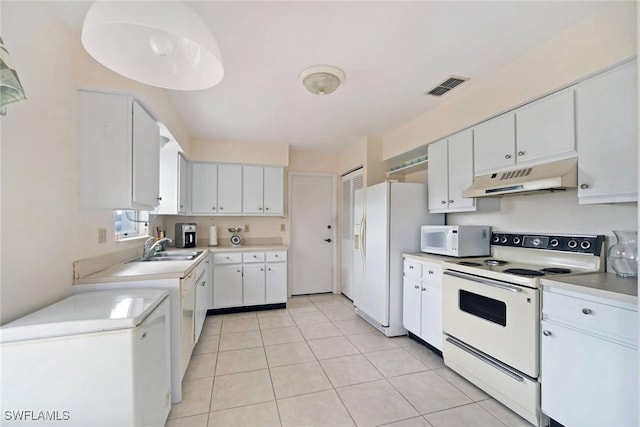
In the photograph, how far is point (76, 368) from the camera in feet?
3.87

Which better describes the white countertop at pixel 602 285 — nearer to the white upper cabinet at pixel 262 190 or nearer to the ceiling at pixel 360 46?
the ceiling at pixel 360 46

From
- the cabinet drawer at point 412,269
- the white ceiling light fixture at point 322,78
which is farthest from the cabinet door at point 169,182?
the cabinet drawer at point 412,269

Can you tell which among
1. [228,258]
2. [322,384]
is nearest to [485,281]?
[322,384]

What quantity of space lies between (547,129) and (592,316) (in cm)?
119

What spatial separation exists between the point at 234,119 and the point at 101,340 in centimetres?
257

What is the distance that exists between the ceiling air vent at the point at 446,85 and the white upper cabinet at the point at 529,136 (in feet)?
1.34

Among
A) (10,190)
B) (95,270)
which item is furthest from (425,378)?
(10,190)

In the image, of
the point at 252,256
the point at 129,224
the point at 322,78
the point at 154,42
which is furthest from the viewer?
the point at 252,256

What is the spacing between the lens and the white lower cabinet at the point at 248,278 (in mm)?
3770

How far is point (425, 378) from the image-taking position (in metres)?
2.30

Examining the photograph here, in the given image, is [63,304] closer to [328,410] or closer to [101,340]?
[101,340]

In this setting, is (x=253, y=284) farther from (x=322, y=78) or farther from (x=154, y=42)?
(x=154, y=42)

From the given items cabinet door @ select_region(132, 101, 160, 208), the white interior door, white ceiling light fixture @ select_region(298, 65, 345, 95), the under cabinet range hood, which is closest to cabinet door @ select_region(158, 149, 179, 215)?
cabinet door @ select_region(132, 101, 160, 208)

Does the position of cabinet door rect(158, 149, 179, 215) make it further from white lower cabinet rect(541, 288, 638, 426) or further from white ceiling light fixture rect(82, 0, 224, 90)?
white lower cabinet rect(541, 288, 638, 426)
